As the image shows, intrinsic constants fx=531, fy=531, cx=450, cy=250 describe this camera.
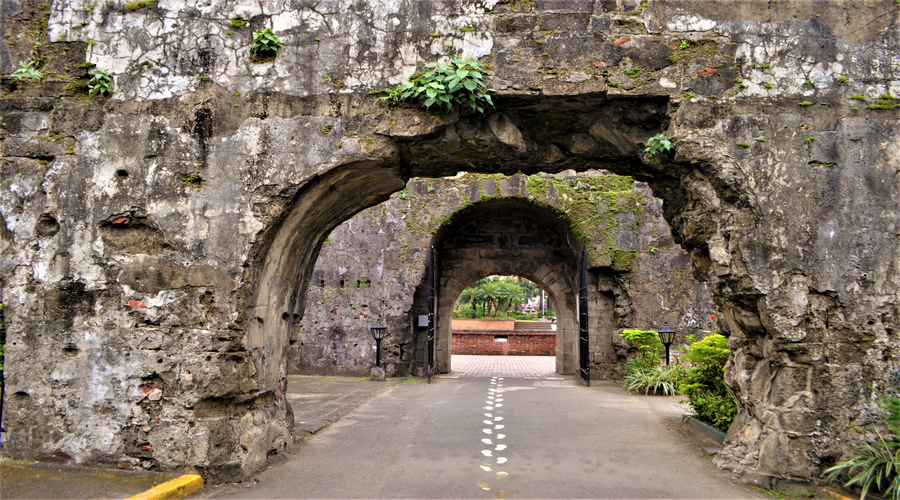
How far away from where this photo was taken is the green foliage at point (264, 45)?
4.52 meters

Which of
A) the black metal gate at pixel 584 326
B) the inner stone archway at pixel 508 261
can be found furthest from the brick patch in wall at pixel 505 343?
the black metal gate at pixel 584 326

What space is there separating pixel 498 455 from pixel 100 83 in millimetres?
4944

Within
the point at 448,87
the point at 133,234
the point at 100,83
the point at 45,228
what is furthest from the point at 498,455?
the point at 100,83

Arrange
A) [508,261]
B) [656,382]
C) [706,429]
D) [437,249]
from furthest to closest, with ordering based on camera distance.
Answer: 1. [508,261]
2. [437,249]
3. [656,382]
4. [706,429]

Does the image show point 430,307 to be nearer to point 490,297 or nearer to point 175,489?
point 175,489

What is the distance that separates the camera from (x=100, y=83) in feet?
14.9

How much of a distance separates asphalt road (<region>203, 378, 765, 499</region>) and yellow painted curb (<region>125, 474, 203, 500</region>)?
146 millimetres

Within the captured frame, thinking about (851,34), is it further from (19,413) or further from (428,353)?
(428,353)

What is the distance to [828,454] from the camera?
4.04 meters

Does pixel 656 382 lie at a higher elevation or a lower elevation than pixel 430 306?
lower

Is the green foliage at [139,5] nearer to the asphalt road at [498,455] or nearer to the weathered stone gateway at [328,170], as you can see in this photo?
the weathered stone gateway at [328,170]

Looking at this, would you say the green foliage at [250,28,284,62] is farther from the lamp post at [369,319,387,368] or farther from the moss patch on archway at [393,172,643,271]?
the lamp post at [369,319,387,368]

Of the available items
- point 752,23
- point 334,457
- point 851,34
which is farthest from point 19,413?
point 851,34

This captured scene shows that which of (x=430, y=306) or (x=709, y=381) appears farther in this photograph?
(x=430, y=306)
